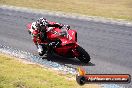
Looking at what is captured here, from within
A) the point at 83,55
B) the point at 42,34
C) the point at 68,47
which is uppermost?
the point at 42,34

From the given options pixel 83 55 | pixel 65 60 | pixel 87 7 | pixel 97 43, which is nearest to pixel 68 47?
pixel 83 55

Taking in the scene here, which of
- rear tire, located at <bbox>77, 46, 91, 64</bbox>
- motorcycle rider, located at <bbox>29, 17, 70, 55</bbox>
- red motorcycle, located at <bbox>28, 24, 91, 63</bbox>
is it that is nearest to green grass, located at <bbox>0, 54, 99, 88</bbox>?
red motorcycle, located at <bbox>28, 24, 91, 63</bbox>

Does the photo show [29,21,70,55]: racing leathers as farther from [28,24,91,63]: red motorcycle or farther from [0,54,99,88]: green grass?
[0,54,99,88]: green grass

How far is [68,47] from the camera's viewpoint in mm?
13766

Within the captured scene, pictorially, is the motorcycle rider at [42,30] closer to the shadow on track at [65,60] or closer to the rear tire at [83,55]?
the shadow on track at [65,60]

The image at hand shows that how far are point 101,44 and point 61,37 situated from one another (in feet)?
16.1

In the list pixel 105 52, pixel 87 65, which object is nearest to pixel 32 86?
pixel 87 65

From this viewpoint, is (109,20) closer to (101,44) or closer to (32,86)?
(101,44)

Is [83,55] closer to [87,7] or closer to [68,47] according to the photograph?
[68,47]

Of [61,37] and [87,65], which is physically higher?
[61,37]

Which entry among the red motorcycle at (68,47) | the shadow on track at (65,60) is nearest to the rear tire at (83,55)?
the red motorcycle at (68,47)

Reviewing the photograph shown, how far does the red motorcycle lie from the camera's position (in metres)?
13.8

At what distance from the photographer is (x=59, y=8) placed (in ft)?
129

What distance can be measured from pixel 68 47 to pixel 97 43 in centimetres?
536
